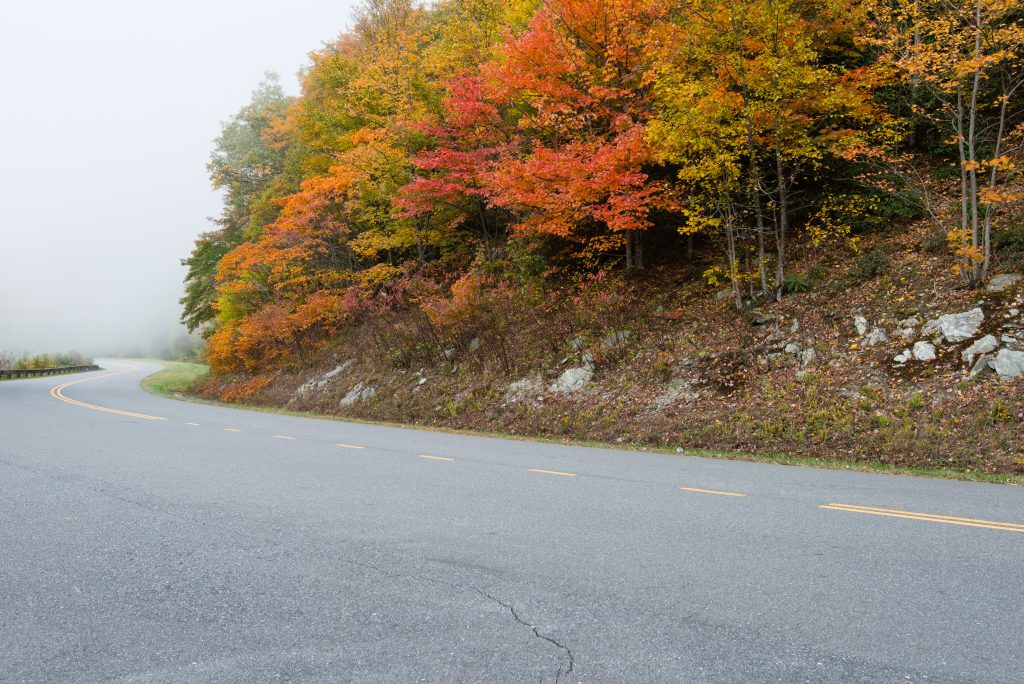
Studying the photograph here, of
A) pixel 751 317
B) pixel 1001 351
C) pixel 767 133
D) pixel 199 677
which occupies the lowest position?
pixel 199 677

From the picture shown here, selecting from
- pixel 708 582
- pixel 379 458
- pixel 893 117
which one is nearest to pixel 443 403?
pixel 379 458

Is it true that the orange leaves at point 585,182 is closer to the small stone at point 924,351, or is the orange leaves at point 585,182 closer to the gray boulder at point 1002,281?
the small stone at point 924,351

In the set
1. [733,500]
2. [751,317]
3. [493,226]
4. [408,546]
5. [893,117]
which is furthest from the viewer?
[493,226]

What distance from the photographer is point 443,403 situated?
54.5 feet

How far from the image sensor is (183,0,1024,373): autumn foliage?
1259cm

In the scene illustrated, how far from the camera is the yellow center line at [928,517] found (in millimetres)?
5469

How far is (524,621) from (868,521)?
3.95 m

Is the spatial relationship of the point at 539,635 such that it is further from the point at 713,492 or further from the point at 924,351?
the point at 924,351

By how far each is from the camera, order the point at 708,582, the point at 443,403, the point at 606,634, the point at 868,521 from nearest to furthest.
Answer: the point at 606,634 < the point at 708,582 < the point at 868,521 < the point at 443,403

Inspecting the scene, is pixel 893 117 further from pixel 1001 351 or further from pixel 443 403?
pixel 443 403

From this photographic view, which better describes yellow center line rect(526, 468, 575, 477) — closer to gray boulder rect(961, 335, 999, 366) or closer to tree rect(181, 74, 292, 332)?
gray boulder rect(961, 335, 999, 366)

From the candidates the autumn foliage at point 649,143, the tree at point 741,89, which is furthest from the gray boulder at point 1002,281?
the tree at point 741,89

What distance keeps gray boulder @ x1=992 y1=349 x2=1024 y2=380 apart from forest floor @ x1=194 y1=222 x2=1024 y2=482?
17 cm

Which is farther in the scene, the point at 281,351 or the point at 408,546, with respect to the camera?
the point at 281,351
